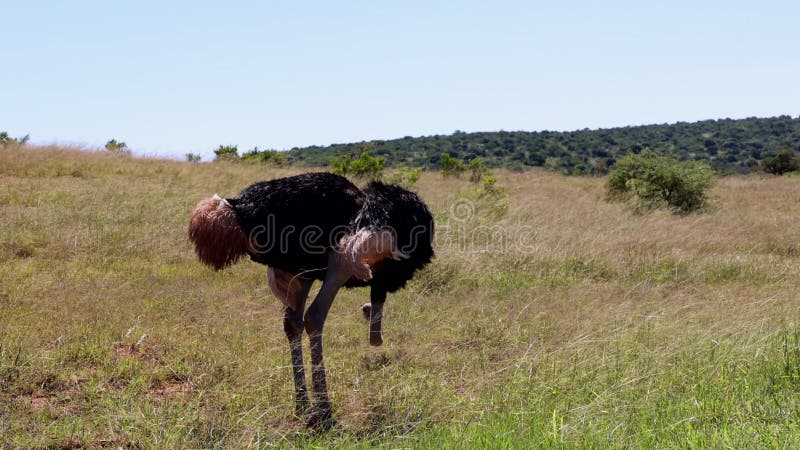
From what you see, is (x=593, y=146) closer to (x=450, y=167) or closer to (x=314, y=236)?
(x=450, y=167)

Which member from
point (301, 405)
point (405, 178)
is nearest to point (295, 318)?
point (301, 405)

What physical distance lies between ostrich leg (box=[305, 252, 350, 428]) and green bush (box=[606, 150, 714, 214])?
36.9ft

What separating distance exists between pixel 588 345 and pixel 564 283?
2.84 meters

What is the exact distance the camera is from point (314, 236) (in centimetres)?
412

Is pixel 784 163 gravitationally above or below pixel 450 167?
below

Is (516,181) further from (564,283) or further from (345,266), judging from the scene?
(345,266)

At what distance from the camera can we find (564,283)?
25.6 ft

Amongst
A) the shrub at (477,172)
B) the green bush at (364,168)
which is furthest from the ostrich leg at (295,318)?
the shrub at (477,172)

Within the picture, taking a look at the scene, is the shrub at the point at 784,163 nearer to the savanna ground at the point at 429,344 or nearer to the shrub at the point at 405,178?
the shrub at the point at 405,178

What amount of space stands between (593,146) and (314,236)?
5493 cm

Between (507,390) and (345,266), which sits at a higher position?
(345,266)

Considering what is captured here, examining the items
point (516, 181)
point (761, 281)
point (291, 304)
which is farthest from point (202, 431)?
point (516, 181)

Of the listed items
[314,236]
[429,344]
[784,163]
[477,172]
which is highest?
[314,236]

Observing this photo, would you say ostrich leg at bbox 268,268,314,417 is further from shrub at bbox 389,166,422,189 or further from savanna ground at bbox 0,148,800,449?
shrub at bbox 389,166,422,189
